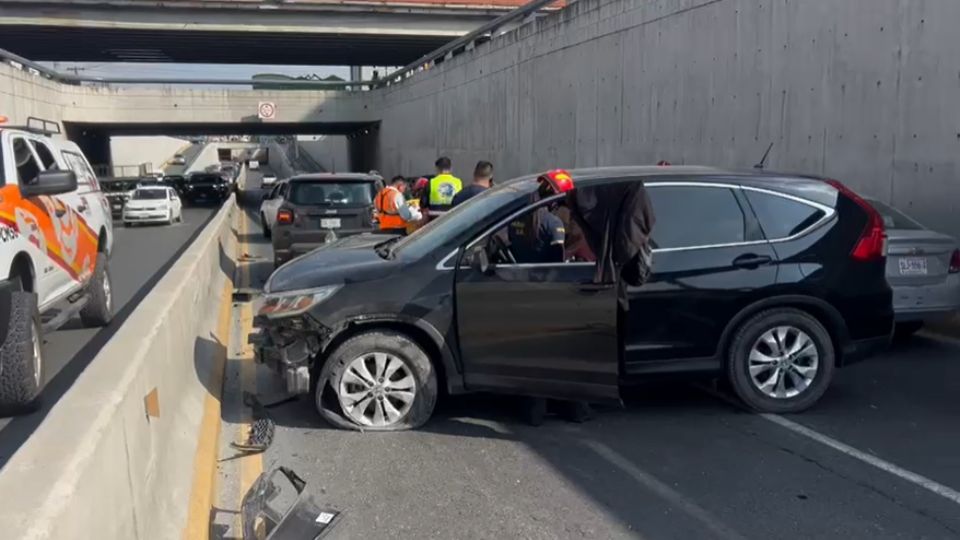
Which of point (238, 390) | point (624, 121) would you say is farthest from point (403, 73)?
point (238, 390)

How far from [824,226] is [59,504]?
580 centimetres

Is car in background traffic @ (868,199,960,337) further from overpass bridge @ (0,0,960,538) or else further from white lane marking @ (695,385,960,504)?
white lane marking @ (695,385,960,504)

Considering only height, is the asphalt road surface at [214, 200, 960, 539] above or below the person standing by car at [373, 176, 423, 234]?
below

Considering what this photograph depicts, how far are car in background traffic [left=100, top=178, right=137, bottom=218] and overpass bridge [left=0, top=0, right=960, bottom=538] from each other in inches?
371

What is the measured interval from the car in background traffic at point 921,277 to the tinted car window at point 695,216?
2572mm

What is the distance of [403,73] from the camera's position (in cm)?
4334

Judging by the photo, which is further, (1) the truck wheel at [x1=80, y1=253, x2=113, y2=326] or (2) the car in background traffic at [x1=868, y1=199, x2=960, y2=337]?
(1) the truck wheel at [x1=80, y1=253, x2=113, y2=326]

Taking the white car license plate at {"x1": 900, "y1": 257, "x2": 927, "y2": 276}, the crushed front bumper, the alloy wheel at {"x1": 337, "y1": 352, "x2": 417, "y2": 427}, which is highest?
the white car license plate at {"x1": 900, "y1": 257, "x2": 927, "y2": 276}

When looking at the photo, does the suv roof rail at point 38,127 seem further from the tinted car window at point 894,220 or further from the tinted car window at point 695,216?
the tinted car window at point 894,220

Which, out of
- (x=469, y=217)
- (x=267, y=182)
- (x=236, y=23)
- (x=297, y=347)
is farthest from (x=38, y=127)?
(x=267, y=182)

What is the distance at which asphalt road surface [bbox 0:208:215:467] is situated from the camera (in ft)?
21.7

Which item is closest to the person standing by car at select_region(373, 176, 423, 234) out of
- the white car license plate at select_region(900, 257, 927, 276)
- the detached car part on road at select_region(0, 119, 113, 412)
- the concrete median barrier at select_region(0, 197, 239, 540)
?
the detached car part on road at select_region(0, 119, 113, 412)

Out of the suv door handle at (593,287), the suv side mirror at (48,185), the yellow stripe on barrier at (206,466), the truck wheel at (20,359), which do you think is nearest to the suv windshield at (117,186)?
the suv side mirror at (48,185)

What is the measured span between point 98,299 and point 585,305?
5875 mm
